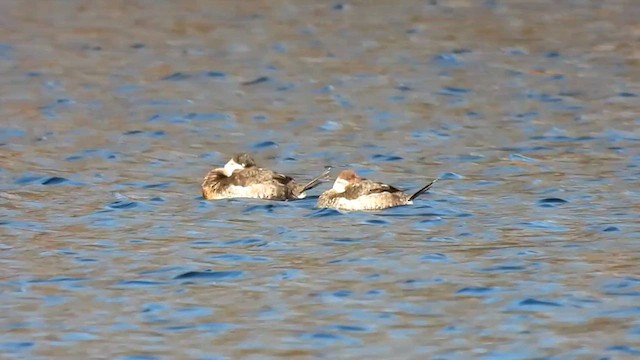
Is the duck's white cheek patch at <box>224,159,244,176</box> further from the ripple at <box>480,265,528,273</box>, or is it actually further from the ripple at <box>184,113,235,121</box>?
the ripple at <box>480,265,528,273</box>

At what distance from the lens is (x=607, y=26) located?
24.1 m

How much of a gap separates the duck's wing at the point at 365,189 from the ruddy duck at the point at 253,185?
854 millimetres

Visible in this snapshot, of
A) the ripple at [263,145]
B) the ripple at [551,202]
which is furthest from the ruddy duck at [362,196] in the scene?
the ripple at [263,145]

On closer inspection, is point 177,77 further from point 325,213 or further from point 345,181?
point 325,213

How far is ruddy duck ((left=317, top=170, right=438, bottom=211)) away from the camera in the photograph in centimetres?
1431

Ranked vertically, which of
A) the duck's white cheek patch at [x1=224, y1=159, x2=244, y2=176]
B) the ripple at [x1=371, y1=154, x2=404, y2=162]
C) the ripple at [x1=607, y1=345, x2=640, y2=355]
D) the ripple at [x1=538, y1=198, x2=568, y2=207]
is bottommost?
the ripple at [x1=607, y1=345, x2=640, y2=355]

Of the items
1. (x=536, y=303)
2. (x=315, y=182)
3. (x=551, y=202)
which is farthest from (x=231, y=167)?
(x=536, y=303)

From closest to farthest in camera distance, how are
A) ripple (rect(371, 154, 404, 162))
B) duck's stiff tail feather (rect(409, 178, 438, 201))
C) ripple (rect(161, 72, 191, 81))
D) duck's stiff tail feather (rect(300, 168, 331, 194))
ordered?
1. duck's stiff tail feather (rect(409, 178, 438, 201))
2. duck's stiff tail feather (rect(300, 168, 331, 194))
3. ripple (rect(371, 154, 404, 162))
4. ripple (rect(161, 72, 191, 81))

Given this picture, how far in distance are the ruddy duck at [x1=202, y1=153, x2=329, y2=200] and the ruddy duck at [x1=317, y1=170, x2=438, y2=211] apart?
62cm

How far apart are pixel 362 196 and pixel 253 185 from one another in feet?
4.44

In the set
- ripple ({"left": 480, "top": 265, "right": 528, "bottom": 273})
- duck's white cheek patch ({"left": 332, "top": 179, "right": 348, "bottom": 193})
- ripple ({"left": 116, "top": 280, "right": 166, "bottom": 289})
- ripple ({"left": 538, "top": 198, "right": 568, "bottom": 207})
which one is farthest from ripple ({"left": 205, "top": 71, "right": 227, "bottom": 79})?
ripple ({"left": 480, "top": 265, "right": 528, "bottom": 273})

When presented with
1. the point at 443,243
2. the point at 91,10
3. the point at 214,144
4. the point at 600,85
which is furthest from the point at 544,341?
the point at 91,10

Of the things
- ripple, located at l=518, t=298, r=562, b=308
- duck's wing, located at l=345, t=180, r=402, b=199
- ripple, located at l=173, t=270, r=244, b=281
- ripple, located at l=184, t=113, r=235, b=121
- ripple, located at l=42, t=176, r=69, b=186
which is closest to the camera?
ripple, located at l=518, t=298, r=562, b=308

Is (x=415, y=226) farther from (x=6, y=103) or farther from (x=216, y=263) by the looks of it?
(x=6, y=103)
